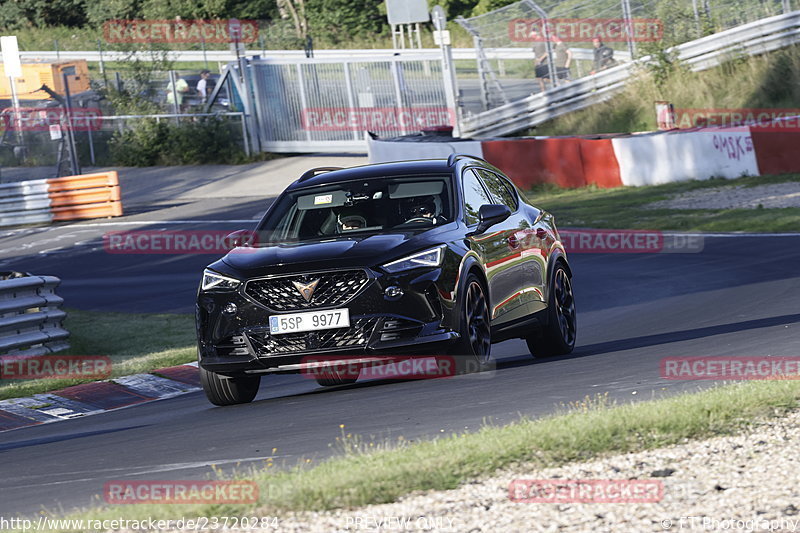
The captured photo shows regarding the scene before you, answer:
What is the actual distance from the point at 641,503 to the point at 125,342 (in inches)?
411

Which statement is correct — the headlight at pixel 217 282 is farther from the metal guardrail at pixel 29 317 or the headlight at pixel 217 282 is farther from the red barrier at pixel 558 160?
the red barrier at pixel 558 160

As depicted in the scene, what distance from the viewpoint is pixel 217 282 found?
30.8 feet

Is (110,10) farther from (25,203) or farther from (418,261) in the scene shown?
(418,261)

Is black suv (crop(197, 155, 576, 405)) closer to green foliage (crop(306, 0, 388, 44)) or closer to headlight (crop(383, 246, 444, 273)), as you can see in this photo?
headlight (crop(383, 246, 444, 273))

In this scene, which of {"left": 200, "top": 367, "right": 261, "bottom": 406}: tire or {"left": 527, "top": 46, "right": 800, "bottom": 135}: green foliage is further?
{"left": 527, "top": 46, "right": 800, "bottom": 135}: green foliage

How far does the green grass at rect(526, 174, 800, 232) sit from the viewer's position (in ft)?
70.6

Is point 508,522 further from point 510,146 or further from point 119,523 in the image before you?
point 510,146

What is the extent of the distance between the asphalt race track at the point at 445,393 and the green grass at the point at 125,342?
3.20 feet

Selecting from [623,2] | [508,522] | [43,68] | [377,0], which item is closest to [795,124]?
[623,2]

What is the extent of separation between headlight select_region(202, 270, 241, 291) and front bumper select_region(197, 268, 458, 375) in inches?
2.0

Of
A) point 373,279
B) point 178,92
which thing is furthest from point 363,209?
point 178,92

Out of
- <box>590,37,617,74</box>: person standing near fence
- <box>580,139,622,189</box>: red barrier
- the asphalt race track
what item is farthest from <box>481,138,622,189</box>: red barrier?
the asphalt race track

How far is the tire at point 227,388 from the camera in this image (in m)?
9.74

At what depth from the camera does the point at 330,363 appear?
357 inches
